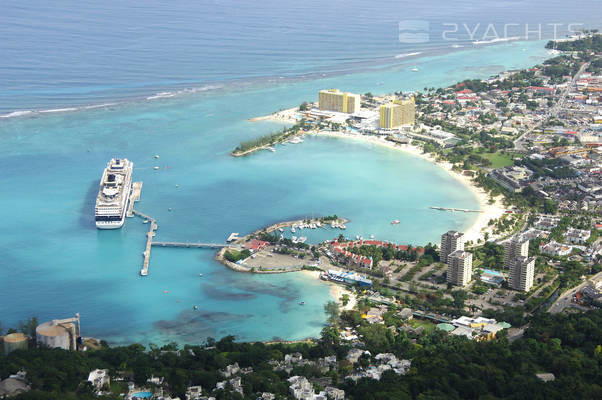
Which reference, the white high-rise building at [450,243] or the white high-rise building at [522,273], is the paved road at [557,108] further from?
the white high-rise building at [522,273]

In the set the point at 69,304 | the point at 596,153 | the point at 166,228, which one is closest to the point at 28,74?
the point at 166,228

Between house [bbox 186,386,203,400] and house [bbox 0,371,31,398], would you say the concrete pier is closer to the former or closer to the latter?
house [bbox 0,371,31,398]

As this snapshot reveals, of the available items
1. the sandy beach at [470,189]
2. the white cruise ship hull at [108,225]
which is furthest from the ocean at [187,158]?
the sandy beach at [470,189]

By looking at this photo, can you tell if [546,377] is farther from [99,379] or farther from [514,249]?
[99,379]

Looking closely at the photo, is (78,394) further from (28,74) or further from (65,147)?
(28,74)

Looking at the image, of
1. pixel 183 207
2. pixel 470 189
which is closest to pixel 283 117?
pixel 470 189

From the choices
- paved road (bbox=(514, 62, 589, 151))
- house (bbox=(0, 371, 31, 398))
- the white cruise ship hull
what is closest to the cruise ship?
the white cruise ship hull
